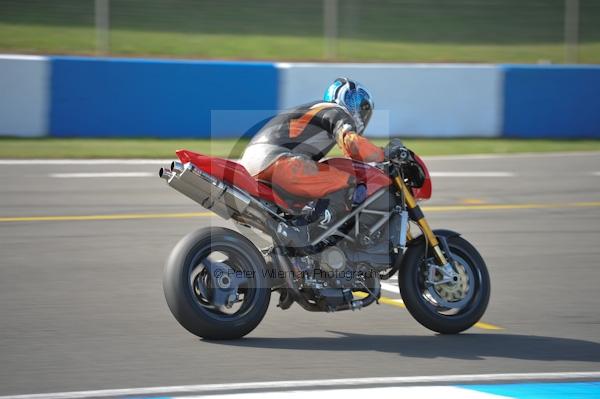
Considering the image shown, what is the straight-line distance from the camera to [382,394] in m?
5.24

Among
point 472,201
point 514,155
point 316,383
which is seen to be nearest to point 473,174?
point 472,201

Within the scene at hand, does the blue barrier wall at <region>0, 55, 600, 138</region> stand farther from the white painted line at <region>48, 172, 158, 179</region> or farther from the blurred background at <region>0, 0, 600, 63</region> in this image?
the white painted line at <region>48, 172, 158, 179</region>

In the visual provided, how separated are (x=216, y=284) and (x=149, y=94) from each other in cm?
1033

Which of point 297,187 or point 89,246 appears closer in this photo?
point 297,187

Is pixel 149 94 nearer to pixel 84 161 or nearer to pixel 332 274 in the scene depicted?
pixel 84 161

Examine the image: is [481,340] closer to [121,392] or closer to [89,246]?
[121,392]

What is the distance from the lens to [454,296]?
6453 millimetres

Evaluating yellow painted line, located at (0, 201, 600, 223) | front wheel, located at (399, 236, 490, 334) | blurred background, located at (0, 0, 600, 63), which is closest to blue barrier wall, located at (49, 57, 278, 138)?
blurred background, located at (0, 0, 600, 63)

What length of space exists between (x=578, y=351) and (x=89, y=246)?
A: 4.66 m

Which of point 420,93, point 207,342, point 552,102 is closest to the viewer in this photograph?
point 207,342

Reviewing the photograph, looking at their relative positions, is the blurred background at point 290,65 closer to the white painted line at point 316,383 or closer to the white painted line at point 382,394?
the white painted line at point 316,383

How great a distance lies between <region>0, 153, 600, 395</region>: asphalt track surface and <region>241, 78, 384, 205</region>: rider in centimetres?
93

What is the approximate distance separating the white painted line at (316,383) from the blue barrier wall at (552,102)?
1199 centimetres

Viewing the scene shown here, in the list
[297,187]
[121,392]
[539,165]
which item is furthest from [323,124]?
[539,165]
